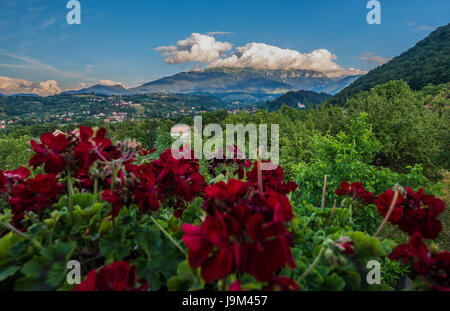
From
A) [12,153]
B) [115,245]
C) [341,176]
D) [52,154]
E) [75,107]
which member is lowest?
[12,153]

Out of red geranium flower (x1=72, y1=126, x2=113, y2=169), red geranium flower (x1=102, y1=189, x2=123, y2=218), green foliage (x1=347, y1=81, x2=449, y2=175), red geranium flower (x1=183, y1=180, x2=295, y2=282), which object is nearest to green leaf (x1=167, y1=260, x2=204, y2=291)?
red geranium flower (x1=183, y1=180, x2=295, y2=282)

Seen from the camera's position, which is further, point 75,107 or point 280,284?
point 75,107

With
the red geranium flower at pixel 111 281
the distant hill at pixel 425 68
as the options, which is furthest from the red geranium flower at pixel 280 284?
the distant hill at pixel 425 68

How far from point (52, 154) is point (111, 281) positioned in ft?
2.16

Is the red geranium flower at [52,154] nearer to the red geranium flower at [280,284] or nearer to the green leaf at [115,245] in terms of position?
the green leaf at [115,245]

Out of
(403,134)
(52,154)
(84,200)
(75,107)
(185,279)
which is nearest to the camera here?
(185,279)

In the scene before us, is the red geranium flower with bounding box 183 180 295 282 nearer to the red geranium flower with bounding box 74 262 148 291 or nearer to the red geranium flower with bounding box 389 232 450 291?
the red geranium flower with bounding box 74 262 148 291

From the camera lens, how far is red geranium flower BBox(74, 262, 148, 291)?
753mm

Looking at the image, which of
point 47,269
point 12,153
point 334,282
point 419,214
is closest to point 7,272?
point 47,269

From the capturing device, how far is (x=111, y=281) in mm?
803

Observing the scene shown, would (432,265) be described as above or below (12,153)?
above

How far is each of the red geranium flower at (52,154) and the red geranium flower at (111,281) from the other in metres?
0.54

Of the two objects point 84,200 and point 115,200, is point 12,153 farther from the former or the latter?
point 115,200
